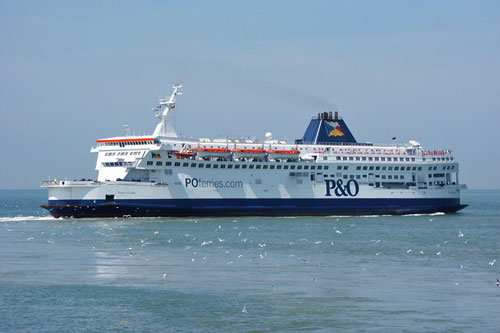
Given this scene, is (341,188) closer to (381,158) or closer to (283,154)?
(381,158)

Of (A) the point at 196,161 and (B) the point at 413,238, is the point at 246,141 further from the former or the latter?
(B) the point at 413,238

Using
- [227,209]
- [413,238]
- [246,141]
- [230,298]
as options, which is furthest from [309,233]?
[230,298]

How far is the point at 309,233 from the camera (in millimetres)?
48906

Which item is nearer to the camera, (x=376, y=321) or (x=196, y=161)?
(x=376, y=321)

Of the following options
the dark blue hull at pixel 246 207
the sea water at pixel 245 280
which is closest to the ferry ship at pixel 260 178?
the dark blue hull at pixel 246 207

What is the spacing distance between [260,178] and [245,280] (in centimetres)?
3479

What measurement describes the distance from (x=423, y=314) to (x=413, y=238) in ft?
78.4

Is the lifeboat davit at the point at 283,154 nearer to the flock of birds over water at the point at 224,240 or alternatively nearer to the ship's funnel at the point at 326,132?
the ship's funnel at the point at 326,132

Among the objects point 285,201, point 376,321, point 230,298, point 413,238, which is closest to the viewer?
point 376,321

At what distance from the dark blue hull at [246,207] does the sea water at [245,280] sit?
20.3ft

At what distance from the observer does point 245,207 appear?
62594 mm

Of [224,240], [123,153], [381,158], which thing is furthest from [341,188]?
[224,240]

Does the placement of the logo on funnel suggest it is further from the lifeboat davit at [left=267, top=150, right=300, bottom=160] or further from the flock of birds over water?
the flock of birds over water

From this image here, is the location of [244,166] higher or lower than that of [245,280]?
higher
